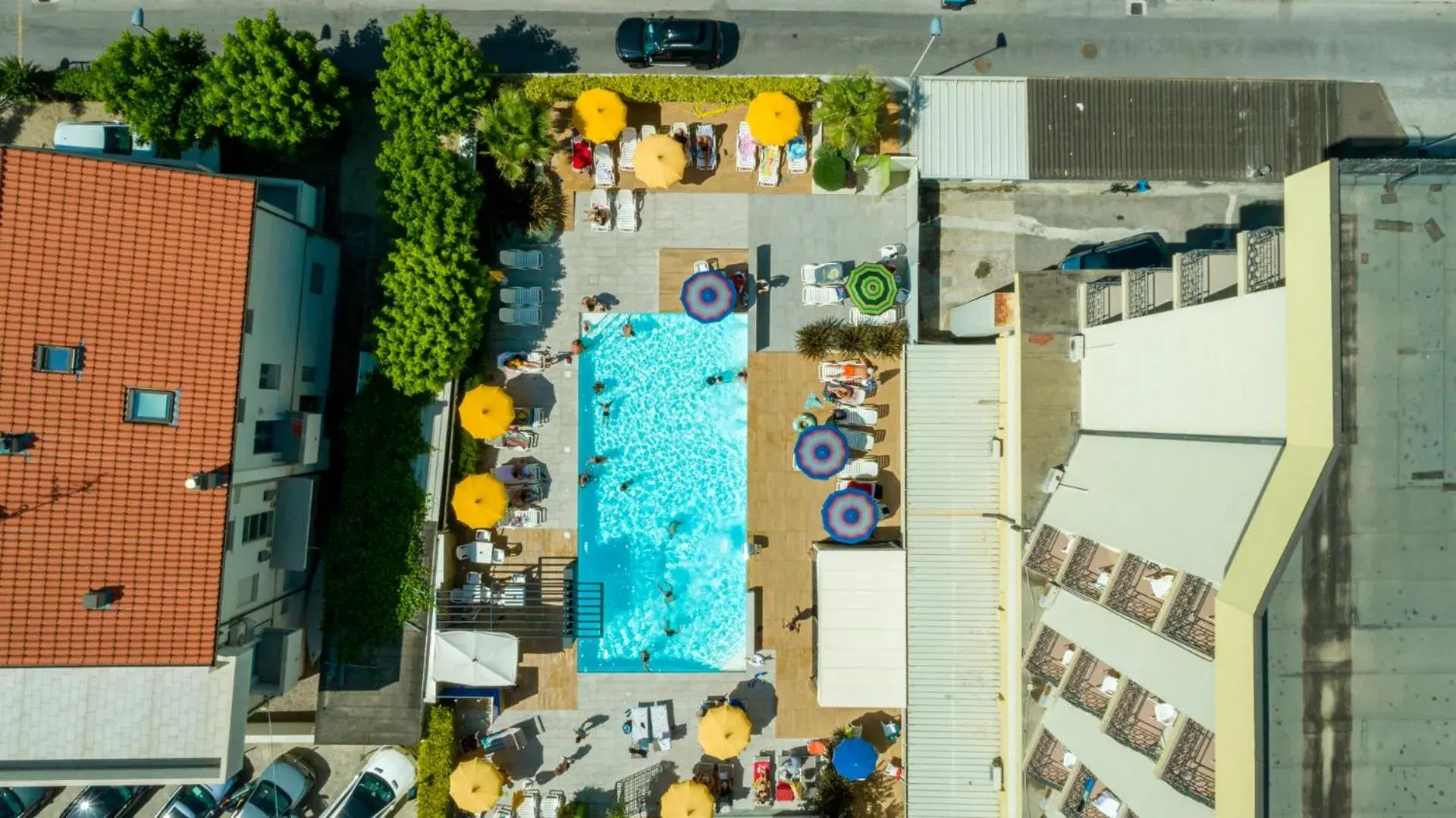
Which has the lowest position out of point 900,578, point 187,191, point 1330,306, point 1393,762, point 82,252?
point 1393,762

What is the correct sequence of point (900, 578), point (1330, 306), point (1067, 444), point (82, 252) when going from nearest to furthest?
point (1330, 306) → point (82, 252) → point (1067, 444) → point (900, 578)

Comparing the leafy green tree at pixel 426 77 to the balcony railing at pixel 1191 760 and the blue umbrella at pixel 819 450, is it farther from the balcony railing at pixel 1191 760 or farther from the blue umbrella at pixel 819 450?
the balcony railing at pixel 1191 760

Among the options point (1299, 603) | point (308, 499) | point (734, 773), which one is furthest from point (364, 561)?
point (1299, 603)

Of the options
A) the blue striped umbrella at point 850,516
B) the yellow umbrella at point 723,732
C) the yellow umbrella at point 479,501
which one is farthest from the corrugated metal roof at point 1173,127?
the yellow umbrella at point 479,501

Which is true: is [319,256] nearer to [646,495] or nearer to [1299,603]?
[646,495]

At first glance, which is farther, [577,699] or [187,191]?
[577,699]

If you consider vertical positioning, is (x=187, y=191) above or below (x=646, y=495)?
above

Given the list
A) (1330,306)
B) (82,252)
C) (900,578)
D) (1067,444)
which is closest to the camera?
(1330,306)
